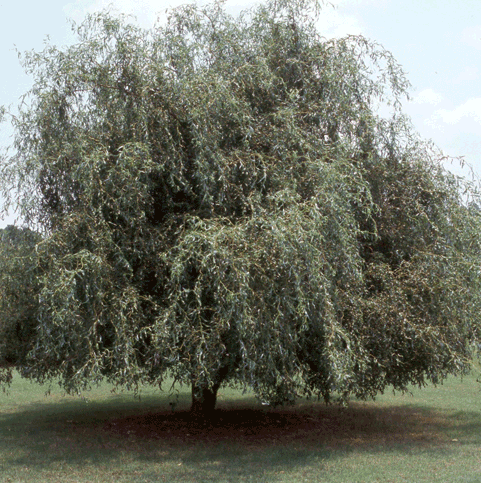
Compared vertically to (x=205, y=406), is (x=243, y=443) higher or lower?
lower

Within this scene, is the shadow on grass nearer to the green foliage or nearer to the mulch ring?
the mulch ring

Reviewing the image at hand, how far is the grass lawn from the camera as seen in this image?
924cm

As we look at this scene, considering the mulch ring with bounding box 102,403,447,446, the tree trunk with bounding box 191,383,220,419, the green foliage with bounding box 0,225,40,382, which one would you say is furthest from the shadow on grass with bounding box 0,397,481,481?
the green foliage with bounding box 0,225,40,382

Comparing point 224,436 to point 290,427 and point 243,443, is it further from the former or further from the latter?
point 290,427

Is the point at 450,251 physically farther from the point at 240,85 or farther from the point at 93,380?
the point at 93,380

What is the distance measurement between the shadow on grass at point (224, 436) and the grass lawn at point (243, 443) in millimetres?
20

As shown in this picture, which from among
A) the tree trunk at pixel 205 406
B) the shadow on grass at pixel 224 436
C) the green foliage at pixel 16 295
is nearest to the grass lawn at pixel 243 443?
the shadow on grass at pixel 224 436

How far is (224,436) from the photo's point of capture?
12398 millimetres

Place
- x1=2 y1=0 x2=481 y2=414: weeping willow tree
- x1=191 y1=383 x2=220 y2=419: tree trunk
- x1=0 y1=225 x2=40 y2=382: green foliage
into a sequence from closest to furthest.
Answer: x1=2 y1=0 x2=481 y2=414: weeping willow tree, x1=0 y1=225 x2=40 y2=382: green foliage, x1=191 y1=383 x2=220 y2=419: tree trunk

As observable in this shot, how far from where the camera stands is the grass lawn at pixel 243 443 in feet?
30.3

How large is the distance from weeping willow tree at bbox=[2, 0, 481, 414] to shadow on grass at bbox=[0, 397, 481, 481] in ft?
3.79

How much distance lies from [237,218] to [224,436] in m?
4.84

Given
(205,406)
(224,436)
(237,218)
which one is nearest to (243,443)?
(224,436)

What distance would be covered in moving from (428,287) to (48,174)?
6.56 meters
